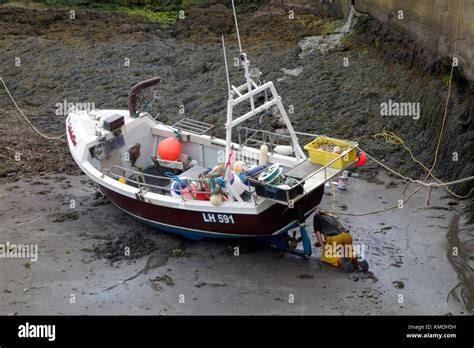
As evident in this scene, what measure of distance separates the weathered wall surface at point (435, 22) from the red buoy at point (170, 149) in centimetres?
447

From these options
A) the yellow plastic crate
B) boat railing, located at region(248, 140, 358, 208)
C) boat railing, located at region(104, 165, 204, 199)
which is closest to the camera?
boat railing, located at region(248, 140, 358, 208)

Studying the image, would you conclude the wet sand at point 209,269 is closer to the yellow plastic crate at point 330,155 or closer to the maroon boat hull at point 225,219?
the maroon boat hull at point 225,219

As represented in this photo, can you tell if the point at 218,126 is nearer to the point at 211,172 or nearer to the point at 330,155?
the point at 211,172

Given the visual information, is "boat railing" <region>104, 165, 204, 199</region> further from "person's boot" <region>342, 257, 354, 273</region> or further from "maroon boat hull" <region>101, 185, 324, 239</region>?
"person's boot" <region>342, 257, 354, 273</region>

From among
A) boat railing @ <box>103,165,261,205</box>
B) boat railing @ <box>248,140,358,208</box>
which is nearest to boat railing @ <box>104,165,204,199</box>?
boat railing @ <box>103,165,261,205</box>

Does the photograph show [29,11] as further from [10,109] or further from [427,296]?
[427,296]

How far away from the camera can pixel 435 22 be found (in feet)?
41.3

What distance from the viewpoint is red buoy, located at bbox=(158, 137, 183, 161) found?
10.9m

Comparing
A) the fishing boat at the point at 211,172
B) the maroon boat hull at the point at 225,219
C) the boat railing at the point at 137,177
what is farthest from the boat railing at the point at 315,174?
the boat railing at the point at 137,177

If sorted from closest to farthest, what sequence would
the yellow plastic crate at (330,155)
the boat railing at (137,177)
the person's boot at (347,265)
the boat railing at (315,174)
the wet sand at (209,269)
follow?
1. the wet sand at (209,269)
2. the boat railing at (315,174)
3. the person's boot at (347,265)
4. the yellow plastic crate at (330,155)
5. the boat railing at (137,177)

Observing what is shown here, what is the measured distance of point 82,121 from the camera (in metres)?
11.2

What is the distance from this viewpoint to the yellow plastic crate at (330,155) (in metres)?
9.44

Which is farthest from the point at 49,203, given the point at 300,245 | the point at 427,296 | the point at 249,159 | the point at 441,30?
the point at 441,30

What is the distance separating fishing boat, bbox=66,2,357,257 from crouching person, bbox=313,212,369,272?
21cm
